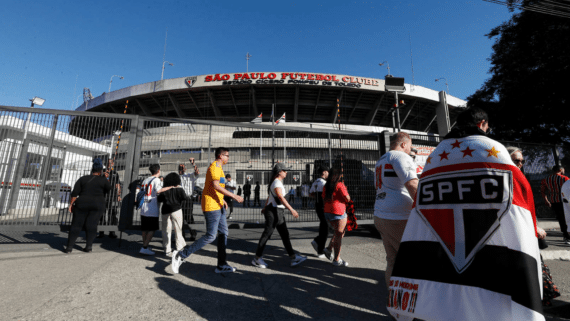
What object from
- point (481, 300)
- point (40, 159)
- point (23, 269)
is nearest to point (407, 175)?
point (481, 300)

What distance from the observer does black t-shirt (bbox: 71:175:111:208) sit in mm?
4598

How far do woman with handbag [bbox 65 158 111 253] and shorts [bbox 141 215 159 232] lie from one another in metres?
0.89

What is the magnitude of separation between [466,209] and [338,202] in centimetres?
287

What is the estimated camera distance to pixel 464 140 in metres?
1.46

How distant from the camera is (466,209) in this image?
4.28 feet

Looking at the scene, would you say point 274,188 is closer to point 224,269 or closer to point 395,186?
point 224,269

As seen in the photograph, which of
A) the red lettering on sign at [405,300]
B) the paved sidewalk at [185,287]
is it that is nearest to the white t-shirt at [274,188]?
the paved sidewalk at [185,287]

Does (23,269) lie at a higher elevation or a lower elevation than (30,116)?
lower

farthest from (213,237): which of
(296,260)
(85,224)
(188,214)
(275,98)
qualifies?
(275,98)

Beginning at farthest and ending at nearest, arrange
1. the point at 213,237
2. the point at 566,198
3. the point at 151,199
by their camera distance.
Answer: the point at 566,198
the point at 151,199
the point at 213,237

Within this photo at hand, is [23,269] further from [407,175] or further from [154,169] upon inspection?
[407,175]

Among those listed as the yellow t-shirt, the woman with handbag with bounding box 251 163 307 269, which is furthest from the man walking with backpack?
the woman with handbag with bounding box 251 163 307 269

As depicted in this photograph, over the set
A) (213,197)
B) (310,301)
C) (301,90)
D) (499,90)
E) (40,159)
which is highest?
(301,90)

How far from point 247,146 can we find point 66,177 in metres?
3.79
